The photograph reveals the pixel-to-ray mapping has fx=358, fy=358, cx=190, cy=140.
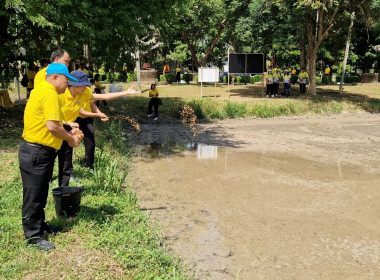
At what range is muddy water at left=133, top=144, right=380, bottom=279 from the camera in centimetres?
455

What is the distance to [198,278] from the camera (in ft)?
13.7

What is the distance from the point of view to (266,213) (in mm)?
6027

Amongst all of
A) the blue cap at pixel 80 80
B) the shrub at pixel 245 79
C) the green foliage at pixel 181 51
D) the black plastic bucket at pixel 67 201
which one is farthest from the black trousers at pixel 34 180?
the green foliage at pixel 181 51

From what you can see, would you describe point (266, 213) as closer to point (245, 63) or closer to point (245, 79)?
point (245, 63)

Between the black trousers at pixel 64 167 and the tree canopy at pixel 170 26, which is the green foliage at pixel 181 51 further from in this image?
the black trousers at pixel 64 167

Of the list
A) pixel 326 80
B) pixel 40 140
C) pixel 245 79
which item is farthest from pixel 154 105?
pixel 326 80

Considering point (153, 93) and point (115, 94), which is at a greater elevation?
point (115, 94)

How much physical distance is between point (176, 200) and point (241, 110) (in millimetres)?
11027

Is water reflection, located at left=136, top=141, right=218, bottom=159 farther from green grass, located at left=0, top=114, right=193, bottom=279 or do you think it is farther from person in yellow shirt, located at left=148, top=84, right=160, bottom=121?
green grass, located at left=0, top=114, right=193, bottom=279

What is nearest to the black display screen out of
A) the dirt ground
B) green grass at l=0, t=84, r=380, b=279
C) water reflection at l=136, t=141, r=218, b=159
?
the dirt ground

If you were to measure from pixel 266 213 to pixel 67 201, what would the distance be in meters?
3.21

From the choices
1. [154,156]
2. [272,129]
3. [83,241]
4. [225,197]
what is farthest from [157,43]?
[83,241]

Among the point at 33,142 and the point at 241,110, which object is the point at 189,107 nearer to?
the point at 241,110

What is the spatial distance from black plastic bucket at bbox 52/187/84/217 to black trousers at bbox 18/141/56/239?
626 millimetres
